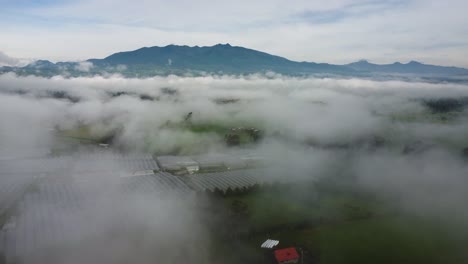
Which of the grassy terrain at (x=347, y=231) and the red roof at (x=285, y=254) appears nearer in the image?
the red roof at (x=285, y=254)

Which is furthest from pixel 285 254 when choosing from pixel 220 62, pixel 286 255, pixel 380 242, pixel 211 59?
pixel 211 59

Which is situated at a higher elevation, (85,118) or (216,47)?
(216,47)

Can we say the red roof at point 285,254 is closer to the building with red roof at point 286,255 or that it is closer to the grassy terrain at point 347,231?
the building with red roof at point 286,255

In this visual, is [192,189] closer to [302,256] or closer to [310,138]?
[302,256]

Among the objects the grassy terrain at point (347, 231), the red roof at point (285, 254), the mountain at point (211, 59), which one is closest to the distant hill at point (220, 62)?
the mountain at point (211, 59)

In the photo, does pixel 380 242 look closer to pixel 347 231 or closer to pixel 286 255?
pixel 347 231

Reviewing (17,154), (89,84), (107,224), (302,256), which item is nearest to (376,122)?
(302,256)

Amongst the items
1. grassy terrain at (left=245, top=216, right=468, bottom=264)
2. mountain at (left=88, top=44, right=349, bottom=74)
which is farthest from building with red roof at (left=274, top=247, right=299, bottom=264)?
mountain at (left=88, top=44, right=349, bottom=74)
